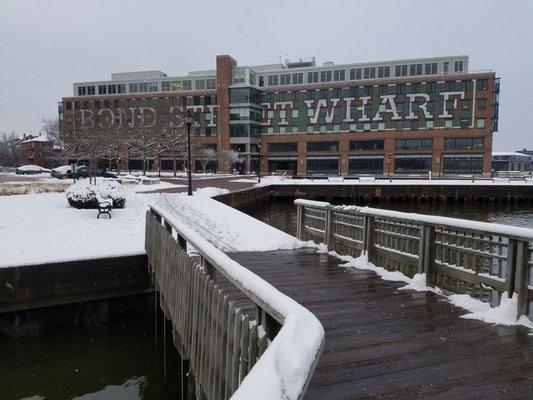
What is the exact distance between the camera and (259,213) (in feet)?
114

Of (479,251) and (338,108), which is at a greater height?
(338,108)

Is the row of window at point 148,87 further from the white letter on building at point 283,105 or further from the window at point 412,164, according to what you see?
the window at point 412,164

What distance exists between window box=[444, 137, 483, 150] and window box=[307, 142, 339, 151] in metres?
20.1

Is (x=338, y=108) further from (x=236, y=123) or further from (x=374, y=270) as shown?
(x=374, y=270)

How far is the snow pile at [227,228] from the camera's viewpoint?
35.9 ft

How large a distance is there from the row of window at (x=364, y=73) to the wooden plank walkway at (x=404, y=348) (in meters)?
79.1

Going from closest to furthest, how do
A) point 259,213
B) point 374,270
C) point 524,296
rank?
point 524,296 < point 374,270 < point 259,213

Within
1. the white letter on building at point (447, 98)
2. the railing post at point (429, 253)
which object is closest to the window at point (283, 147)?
the white letter on building at point (447, 98)

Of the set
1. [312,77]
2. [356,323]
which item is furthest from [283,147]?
[356,323]

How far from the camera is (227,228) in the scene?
568 inches

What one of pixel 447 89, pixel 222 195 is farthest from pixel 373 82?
pixel 222 195

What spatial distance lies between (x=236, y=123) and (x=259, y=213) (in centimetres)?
5161

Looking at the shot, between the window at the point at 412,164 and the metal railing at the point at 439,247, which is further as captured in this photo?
the window at the point at 412,164

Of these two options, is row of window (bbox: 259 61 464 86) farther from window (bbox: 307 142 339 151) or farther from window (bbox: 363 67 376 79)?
window (bbox: 307 142 339 151)
